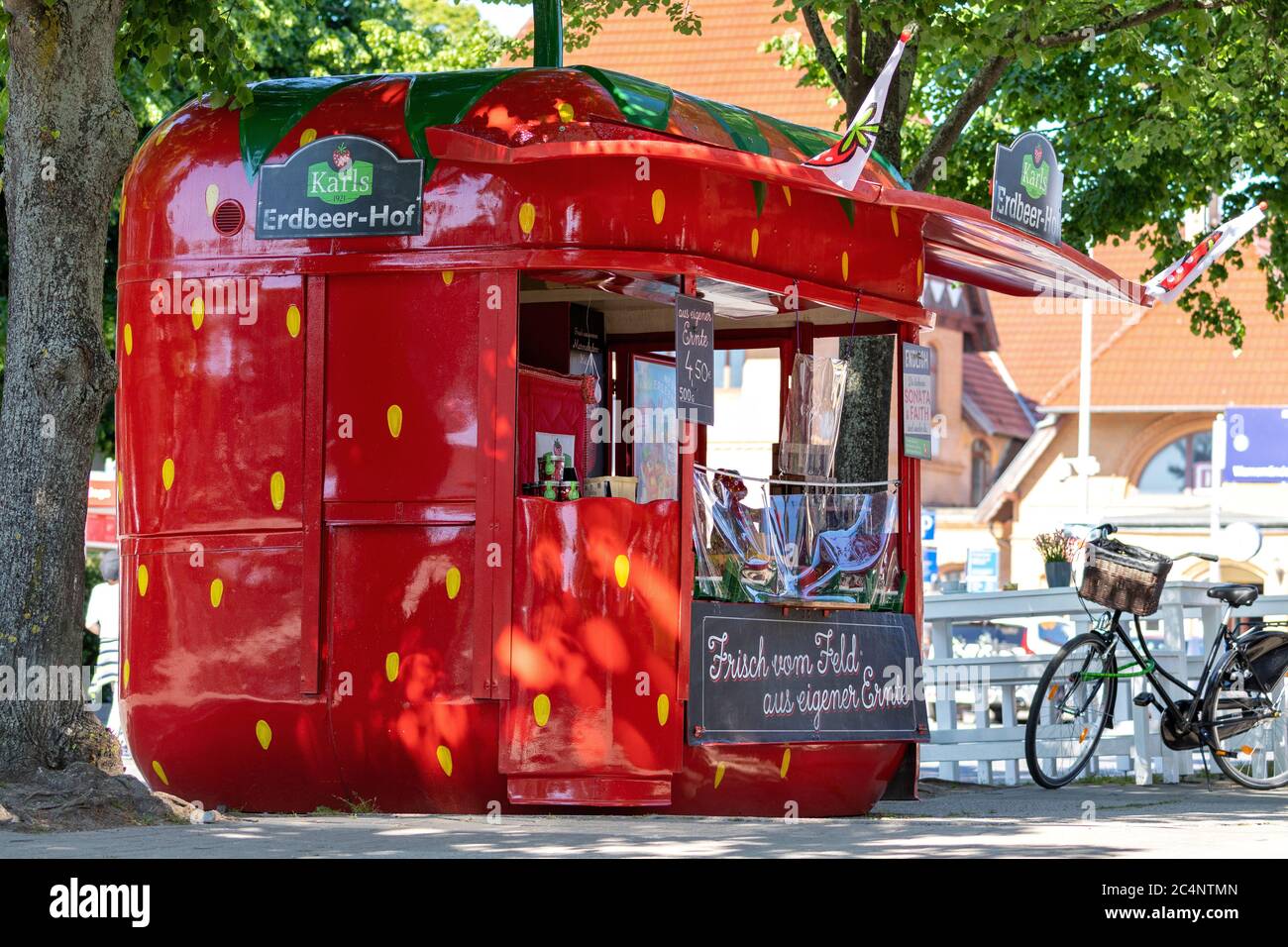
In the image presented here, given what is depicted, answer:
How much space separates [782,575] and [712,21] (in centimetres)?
3177

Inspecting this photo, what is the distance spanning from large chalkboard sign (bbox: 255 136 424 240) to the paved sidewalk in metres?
2.79

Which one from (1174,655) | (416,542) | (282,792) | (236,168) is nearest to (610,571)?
(416,542)

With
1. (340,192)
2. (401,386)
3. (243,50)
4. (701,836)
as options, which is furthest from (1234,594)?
(243,50)

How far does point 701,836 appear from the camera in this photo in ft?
27.1

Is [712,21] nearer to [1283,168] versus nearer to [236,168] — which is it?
[1283,168]

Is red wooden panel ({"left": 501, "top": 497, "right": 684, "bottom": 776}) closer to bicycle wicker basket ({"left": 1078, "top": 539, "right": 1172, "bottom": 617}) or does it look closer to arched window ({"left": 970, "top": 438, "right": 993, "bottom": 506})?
bicycle wicker basket ({"left": 1078, "top": 539, "right": 1172, "bottom": 617})

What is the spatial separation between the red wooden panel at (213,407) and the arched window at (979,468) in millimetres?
43473

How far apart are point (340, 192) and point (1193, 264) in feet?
19.4

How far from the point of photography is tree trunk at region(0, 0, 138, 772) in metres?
9.19

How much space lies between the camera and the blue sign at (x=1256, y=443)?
29.8 m

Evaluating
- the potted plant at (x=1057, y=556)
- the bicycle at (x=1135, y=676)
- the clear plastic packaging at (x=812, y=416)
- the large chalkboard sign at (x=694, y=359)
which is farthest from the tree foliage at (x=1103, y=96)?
the large chalkboard sign at (x=694, y=359)

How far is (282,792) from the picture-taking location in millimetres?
9914

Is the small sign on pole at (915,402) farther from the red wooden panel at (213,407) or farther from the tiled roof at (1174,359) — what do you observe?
the tiled roof at (1174,359)

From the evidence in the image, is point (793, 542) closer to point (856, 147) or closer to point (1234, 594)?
point (856, 147)
